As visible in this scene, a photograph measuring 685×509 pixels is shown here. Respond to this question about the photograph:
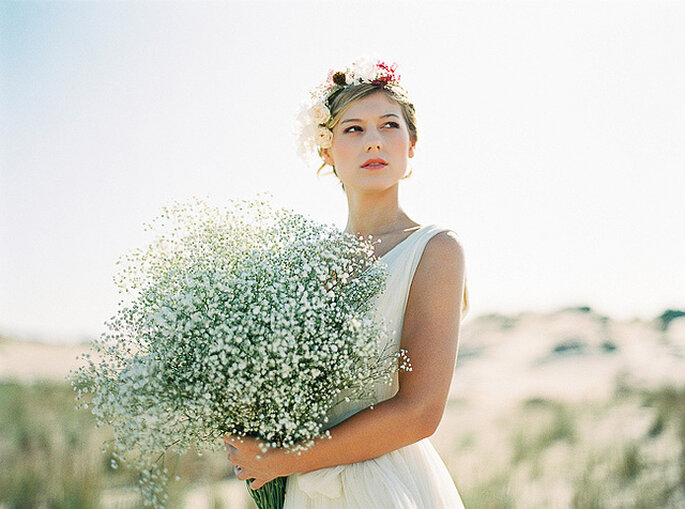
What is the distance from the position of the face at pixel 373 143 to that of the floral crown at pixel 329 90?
97mm

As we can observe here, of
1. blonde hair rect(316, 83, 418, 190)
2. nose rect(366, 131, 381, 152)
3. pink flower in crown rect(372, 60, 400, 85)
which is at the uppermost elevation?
pink flower in crown rect(372, 60, 400, 85)

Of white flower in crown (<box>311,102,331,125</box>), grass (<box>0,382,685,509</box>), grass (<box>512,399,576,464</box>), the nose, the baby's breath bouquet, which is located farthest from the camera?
grass (<box>512,399,576,464</box>)

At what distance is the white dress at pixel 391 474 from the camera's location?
2727 mm

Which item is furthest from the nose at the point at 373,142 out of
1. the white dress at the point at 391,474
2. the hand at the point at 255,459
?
the hand at the point at 255,459

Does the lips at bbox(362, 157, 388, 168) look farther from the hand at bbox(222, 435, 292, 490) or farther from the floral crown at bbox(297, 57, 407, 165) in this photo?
the hand at bbox(222, 435, 292, 490)

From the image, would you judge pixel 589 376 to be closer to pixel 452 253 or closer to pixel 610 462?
pixel 610 462

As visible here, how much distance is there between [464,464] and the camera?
914cm

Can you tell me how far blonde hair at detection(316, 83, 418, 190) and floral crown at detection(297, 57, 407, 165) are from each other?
1cm

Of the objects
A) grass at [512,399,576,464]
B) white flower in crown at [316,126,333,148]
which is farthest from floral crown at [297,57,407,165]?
grass at [512,399,576,464]

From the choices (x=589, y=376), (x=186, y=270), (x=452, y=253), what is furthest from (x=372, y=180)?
(x=589, y=376)

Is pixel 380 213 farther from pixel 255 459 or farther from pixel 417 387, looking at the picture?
pixel 255 459

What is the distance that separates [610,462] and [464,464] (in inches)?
82.4

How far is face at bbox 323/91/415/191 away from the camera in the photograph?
10.6 ft

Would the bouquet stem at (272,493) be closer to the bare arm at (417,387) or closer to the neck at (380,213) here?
the bare arm at (417,387)
